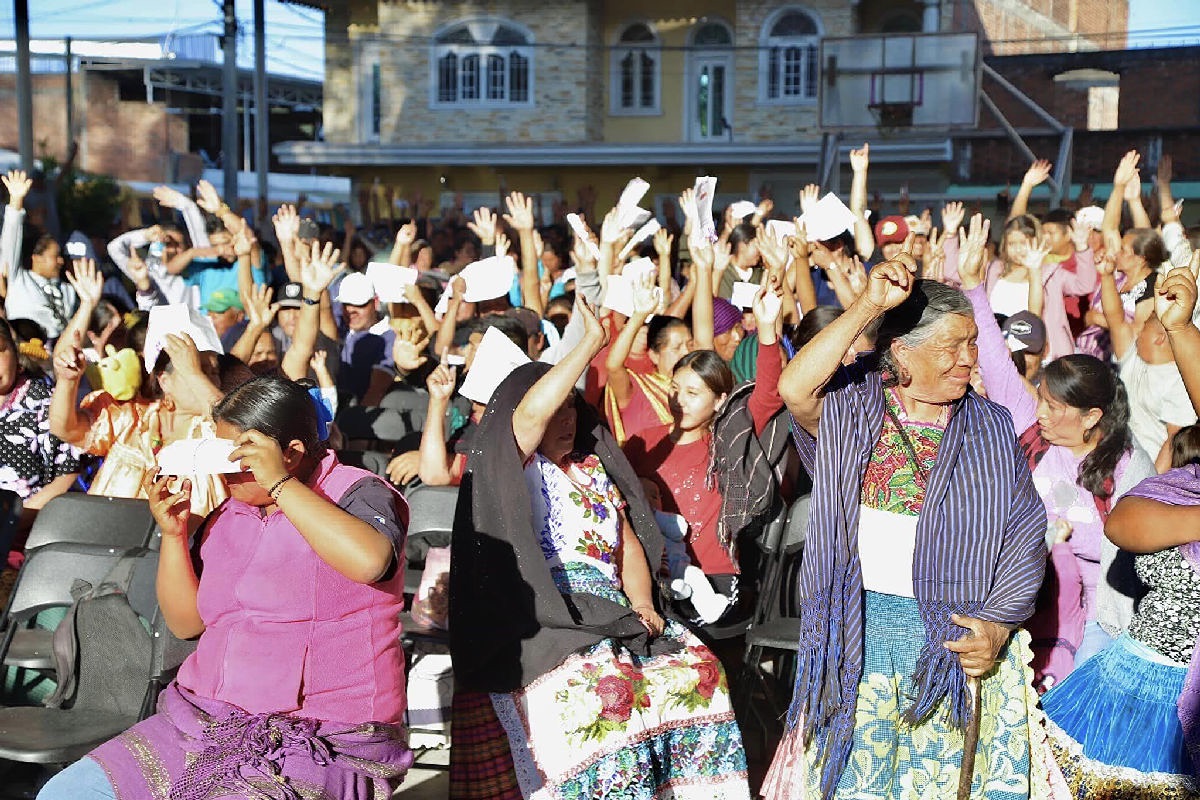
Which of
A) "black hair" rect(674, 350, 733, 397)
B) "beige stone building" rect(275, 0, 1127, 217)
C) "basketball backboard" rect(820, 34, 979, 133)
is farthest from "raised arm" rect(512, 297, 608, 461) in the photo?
"beige stone building" rect(275, 0, 1127, 217)

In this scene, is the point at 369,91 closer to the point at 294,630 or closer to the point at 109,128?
the point at 109,128

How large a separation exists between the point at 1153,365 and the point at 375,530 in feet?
13.1

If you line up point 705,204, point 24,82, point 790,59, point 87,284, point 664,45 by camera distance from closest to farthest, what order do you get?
point 705,204 < point 87,284 < point 24,82 < point 790,59 < point 664,45

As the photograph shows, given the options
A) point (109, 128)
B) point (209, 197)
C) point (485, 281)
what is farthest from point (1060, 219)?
point (109, 128)

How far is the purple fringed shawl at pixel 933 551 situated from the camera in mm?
3594

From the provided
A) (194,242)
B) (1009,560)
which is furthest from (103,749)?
(194,242)

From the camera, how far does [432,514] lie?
218 inches

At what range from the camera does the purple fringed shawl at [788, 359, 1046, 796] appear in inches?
141

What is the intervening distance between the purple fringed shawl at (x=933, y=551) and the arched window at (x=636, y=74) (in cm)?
2674

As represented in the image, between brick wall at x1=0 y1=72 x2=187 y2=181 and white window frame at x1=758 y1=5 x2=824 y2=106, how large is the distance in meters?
22.4

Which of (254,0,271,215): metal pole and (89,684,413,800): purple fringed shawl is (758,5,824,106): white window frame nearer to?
(254,0,271,215): metal pole

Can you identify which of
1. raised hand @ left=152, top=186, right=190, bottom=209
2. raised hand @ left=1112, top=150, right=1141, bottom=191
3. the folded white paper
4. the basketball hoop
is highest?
the basketball hoop

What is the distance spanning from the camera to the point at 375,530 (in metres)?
3.40

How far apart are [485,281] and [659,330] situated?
120 cm
